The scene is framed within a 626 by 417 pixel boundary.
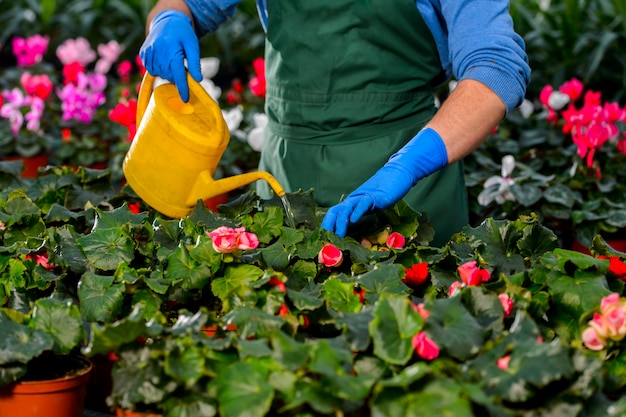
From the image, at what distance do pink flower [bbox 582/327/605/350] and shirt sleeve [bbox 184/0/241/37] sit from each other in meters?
1.40

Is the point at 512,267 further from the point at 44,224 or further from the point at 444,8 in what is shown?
the point at 44,224

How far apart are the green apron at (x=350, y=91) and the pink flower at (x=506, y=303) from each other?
813 mm

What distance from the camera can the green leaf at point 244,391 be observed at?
1.23 m

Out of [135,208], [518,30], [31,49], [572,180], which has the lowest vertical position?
[518,30]

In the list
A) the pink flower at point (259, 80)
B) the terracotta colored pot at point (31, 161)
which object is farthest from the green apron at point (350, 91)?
the terracotta colored pot at point (31, 161)

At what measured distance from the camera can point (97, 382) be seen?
61.7 inches

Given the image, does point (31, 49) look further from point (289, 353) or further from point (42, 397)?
point (289, 353)

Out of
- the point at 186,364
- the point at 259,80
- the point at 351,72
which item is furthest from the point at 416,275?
the point at 259,80

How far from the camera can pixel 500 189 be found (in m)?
3.25

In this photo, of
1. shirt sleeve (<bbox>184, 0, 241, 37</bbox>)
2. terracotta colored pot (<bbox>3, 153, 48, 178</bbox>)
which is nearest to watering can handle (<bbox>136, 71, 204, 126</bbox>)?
shirt sleeve (<bbox>184, 0, 241, 37</bbox>)

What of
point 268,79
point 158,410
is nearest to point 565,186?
point 268,79

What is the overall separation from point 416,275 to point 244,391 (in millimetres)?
589

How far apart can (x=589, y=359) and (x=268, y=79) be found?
4.48 feet

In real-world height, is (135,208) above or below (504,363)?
below
